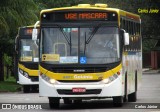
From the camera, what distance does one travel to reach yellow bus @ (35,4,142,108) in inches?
815

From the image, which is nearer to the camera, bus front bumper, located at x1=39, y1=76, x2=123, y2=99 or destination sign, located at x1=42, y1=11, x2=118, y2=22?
bus front bumper, located at x1=39, y1=76, x2=123, y2=99

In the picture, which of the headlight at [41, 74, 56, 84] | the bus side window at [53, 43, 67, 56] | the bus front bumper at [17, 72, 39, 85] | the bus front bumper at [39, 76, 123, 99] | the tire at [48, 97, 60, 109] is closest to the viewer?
the bus front bumper at [39, 76, 123, 99]

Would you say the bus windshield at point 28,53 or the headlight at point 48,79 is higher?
the headlight at point 48,79

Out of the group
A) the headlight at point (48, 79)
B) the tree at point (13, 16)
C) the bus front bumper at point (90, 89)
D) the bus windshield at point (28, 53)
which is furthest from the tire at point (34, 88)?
the bus front bumper at point (90, 89)

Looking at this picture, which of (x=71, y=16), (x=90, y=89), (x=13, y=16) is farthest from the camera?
(x=13, y=16)

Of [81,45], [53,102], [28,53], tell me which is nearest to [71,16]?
[81,45]

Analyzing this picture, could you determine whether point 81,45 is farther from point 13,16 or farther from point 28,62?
point 13,16

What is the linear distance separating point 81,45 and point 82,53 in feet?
0.86

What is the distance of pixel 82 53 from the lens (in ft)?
68.8

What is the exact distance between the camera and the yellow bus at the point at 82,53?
67.9ft

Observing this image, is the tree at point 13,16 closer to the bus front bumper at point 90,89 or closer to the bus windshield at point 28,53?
the bus windshield at point 28,53

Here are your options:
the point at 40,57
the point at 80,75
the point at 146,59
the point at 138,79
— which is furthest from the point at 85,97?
the point at 146,59

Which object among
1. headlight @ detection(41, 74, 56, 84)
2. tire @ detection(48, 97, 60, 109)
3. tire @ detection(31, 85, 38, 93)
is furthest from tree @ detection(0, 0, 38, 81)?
headlight @ detection(41, 74, 56, 84)

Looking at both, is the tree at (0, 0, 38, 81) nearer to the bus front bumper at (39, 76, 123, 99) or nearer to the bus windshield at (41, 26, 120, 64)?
the bus windshield at (41, 26, 120, 64)
